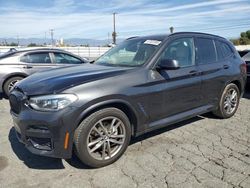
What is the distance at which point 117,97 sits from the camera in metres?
3.66

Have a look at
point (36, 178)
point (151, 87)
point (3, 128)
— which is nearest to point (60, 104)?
point (36, 178)

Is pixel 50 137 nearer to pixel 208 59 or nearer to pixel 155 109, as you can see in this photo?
pixel 155 109

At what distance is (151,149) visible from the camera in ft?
14.0

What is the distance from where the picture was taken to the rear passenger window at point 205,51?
16.4 ft

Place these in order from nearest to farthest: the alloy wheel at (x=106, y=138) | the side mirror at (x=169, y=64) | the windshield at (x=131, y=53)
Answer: the alloy wheel at (x=106, y=138)
the side mirror at (x=169, y=64)
the windshield at (x=131, y=53)

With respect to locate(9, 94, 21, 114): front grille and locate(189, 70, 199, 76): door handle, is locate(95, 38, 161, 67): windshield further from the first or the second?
locate(9, 94, 21, 114): front grille

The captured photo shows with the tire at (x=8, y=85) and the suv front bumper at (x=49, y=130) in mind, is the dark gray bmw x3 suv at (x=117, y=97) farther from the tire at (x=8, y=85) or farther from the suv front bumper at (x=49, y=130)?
the tire at (x=8, y=85)

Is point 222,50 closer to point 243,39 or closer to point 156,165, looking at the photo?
point 156,165

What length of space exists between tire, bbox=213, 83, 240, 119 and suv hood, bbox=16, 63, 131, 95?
247cm

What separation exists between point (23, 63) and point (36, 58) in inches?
17.3

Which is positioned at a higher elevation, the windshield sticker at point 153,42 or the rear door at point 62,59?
the windshield sticker at point 153,42

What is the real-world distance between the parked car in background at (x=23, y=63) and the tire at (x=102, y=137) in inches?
191

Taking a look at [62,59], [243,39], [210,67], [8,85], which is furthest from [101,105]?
[243,39]

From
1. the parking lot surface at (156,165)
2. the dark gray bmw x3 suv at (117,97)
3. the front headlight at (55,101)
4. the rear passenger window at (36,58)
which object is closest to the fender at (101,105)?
the dark gray bmw x3 suv at (117,97)
